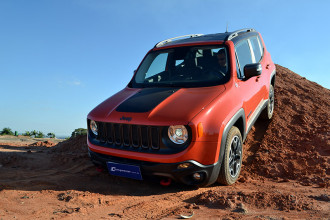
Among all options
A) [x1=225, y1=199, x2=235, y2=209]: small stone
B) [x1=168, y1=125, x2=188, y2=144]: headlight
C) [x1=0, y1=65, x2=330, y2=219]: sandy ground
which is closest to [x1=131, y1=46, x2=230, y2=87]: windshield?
[x1=168, y1=125, x2=188, y2=144]: headlight

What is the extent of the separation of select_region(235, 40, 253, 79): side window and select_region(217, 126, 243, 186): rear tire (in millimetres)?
1096

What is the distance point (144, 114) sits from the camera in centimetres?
365

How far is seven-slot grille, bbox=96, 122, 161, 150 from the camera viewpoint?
357 cm

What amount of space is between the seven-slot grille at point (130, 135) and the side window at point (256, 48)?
3.29 meters

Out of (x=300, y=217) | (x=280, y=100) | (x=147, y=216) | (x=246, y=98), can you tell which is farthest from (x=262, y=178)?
(x=280, y=100)

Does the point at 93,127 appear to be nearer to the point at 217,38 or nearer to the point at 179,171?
→ the point at 179,171

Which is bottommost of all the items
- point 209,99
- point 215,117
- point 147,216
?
point 147,216

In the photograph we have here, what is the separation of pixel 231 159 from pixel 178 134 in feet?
3.38

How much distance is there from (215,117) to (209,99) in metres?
0.28

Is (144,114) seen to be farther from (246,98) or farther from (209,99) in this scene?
(246,98)

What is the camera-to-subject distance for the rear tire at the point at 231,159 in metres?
3.81

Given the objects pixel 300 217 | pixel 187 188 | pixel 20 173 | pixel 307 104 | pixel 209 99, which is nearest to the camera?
pixel 300 217

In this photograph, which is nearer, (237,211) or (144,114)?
(237,211)

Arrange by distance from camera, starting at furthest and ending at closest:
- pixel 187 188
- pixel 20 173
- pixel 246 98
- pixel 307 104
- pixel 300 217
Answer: pixel 307 104 < pixel 20 173 < pixel 246 98 < pixel 187 188 < pixel 300 217
